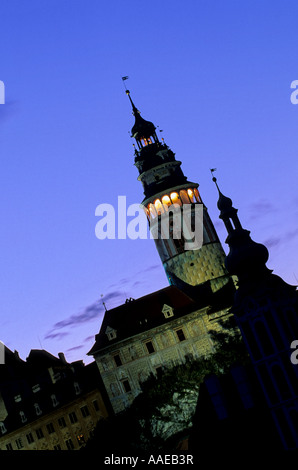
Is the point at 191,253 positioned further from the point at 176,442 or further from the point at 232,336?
the point at 176,442

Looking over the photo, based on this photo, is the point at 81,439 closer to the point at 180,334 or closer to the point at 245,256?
the point at 180,334

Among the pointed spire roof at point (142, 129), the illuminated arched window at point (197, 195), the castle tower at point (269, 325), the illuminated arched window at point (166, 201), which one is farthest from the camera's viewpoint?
the pointed spire roof at point (142, 129)

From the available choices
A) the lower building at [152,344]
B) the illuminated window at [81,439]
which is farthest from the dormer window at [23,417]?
the lower building at [152,344]

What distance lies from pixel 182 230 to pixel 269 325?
85.9 ft

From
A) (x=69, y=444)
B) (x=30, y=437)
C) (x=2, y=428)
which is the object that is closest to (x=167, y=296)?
(x=69, y=444)

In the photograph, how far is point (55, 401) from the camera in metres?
55.2

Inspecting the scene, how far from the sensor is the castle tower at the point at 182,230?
56.8 meters

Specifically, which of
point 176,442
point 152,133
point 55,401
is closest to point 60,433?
point 55,401

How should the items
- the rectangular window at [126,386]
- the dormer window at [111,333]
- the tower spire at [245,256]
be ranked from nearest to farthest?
1. the tower spire at [245,256]
2. the rectangular window at [126,386]
3. the dormer window at [111,333]

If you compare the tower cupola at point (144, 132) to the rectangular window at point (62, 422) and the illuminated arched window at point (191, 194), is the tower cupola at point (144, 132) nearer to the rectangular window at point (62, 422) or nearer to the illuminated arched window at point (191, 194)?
the illuminated arched window at point (191, 194)

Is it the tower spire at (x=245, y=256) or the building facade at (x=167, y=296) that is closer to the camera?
the tower spire at (x=245, y=256)

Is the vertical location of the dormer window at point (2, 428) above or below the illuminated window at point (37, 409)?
below

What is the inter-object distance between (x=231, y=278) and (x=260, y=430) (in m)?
25.3

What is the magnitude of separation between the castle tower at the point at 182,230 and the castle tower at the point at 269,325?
73.0 ft
